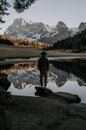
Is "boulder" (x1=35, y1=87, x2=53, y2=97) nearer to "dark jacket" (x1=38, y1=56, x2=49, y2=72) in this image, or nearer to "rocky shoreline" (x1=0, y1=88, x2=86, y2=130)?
"dark jacket" (x1=38, y1=56, x2=49, y2=72)

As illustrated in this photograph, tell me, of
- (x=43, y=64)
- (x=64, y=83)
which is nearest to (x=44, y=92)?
(x=43, y=64)

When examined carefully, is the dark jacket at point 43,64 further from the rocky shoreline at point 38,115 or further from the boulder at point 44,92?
the rocky shoreline at point 38,115

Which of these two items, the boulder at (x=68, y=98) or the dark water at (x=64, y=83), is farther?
the dark water at (x=64, y=83)

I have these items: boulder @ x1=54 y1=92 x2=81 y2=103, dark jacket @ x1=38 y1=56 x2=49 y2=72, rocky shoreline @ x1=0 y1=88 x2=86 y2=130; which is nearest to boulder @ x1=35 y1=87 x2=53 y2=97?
boulder @ x1=54 y1=92 x2=81 y2=103

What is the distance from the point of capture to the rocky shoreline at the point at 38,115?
13.1 metres

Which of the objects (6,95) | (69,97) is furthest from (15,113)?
(69,97)

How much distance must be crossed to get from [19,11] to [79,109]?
781 centimetres

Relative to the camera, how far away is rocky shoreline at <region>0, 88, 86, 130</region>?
13.1m

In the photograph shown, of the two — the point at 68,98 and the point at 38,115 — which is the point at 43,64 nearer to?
the point at 68,98

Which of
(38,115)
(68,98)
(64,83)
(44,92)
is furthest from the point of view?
(64,83)

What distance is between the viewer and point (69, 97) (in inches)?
802

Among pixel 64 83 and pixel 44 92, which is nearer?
pixel 44 92

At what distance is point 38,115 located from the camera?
14.8m

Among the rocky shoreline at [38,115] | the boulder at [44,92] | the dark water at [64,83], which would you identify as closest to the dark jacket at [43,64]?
the dark water at [64,83]
